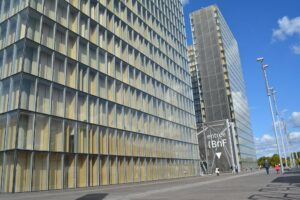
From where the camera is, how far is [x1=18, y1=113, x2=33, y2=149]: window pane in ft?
68.3

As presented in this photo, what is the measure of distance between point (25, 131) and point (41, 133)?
4.63 feet

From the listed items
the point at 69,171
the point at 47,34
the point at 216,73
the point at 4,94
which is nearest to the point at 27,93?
the point at 4,94

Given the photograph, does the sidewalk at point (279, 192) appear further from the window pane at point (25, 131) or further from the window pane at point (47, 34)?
the window pane at point (47, 34)

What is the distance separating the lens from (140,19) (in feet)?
141

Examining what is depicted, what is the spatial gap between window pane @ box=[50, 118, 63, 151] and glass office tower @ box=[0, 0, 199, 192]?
82 millimetres

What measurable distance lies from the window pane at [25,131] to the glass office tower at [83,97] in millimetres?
71

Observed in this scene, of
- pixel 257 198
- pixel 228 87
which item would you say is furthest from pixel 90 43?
pixel 228 87

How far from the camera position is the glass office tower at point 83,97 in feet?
71.3

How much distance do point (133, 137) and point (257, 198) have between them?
25.6 meters

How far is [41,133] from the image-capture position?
22531 millimetres

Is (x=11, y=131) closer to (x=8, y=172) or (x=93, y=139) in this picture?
(x=8, y=172)

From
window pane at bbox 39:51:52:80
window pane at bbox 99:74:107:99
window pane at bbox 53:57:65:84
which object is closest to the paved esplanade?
window pane at bbox 39:51:52:80

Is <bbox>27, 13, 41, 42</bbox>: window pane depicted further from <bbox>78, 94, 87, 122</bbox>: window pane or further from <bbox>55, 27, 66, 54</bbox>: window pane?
<bbox>78, 94, 87, 122</bbox>: window pane

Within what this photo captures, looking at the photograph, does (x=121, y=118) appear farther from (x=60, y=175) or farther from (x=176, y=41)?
(x=176, y=41)
